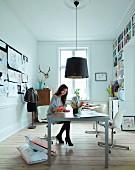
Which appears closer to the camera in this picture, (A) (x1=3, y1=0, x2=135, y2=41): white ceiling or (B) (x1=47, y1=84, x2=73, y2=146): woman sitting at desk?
(B) (x1=47, y1=84, x2=73, y2=146): woman sitting at desk

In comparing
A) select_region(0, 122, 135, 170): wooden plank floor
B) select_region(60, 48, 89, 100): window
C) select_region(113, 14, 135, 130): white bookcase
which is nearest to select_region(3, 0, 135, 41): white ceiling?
select_region(113, 14, 135, 130): white bookcase

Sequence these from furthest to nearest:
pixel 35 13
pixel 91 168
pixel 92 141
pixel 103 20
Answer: pixel 103 20
pixel 35 13
pixel 92 141
pixel 91 168

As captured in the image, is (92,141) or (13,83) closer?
(92,141)

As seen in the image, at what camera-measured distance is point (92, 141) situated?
4027mm

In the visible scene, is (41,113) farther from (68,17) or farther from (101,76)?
(101,76)

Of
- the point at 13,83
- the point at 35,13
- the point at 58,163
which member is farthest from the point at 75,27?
the point at 58,163

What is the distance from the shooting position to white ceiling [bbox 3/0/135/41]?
4266 mm

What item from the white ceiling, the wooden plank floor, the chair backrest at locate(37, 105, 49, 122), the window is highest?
the white ceiling

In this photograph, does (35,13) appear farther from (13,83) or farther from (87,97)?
(87,97)

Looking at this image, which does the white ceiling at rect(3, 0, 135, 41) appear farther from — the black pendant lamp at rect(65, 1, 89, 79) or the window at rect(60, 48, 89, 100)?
the black pendant lamp at rect(65, 1, 89, 79)

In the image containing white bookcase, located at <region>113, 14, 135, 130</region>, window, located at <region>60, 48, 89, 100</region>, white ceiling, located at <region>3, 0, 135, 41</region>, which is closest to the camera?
white ceiling, located at <region>3, 0, 135, 41</region>

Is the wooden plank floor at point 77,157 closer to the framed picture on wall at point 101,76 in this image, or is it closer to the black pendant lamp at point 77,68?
the black pendant lamp at point 77,68

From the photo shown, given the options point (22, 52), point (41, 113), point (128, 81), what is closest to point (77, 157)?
point (41, 113)

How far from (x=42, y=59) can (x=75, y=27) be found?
2.09 meters
